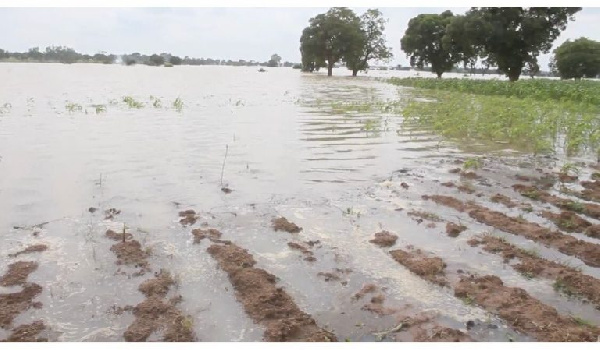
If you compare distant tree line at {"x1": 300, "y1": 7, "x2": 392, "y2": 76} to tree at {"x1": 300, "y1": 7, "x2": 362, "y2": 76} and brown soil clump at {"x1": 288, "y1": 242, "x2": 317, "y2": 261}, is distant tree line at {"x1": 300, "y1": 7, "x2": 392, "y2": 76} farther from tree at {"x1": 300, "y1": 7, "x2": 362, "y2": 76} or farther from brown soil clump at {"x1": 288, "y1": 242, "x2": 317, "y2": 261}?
brown soil clump at {"x1": 288, "y1": 242, "x2": 317, "y2": 261}

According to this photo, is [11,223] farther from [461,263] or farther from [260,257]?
[461,263]

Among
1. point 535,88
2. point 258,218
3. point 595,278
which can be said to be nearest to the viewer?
point 595,278

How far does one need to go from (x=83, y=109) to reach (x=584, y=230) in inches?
686

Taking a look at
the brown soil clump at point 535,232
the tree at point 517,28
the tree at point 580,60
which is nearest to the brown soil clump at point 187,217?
the brown soil clump at point 535,232

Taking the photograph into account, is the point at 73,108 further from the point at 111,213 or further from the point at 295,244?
the point at 295,244

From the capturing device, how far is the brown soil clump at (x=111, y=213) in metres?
6.21

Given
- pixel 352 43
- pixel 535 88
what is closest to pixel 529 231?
pixel 535 88

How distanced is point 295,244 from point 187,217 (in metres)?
1.67

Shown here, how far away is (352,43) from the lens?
212ft

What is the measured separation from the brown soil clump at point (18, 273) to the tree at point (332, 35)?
62.4 metres

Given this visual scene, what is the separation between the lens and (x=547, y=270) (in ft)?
15.3

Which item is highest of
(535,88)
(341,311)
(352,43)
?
(352,43)

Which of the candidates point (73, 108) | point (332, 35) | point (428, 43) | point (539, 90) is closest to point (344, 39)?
point (332, 35)

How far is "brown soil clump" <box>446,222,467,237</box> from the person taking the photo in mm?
5746
